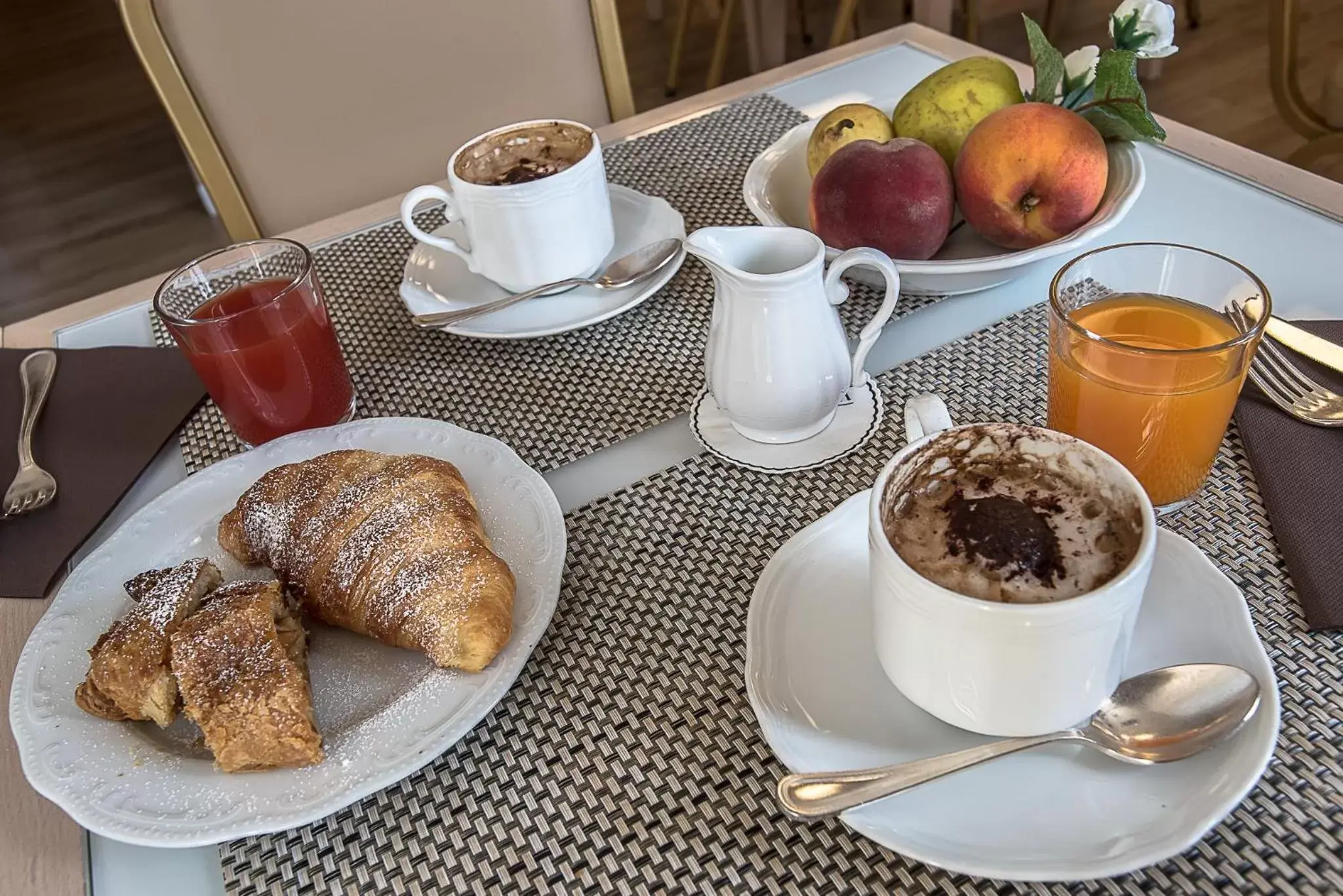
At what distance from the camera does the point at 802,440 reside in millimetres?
802

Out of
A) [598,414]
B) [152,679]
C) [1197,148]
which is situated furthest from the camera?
[1197,148]

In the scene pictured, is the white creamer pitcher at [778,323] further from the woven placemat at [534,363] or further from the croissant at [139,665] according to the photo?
the croissant at [139,665]

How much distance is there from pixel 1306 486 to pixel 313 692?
69 centimetres

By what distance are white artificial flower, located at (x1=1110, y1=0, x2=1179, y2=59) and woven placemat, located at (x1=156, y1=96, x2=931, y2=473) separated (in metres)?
0.31

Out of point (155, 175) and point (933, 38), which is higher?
point (933, 38)

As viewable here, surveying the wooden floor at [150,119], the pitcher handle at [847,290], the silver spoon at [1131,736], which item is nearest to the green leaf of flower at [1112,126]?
the pitcher handle at [847,290]

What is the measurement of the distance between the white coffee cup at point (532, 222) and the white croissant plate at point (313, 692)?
0.22 meters

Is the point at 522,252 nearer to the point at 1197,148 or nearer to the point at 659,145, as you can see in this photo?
the point at 659,145

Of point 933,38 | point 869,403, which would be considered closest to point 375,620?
point 869,403

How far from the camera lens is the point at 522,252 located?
0.97m

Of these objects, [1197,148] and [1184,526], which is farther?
[1197,148]

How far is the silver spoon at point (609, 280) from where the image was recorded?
980mm

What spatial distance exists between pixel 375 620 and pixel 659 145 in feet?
2.70

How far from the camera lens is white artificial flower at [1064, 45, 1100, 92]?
944mm
